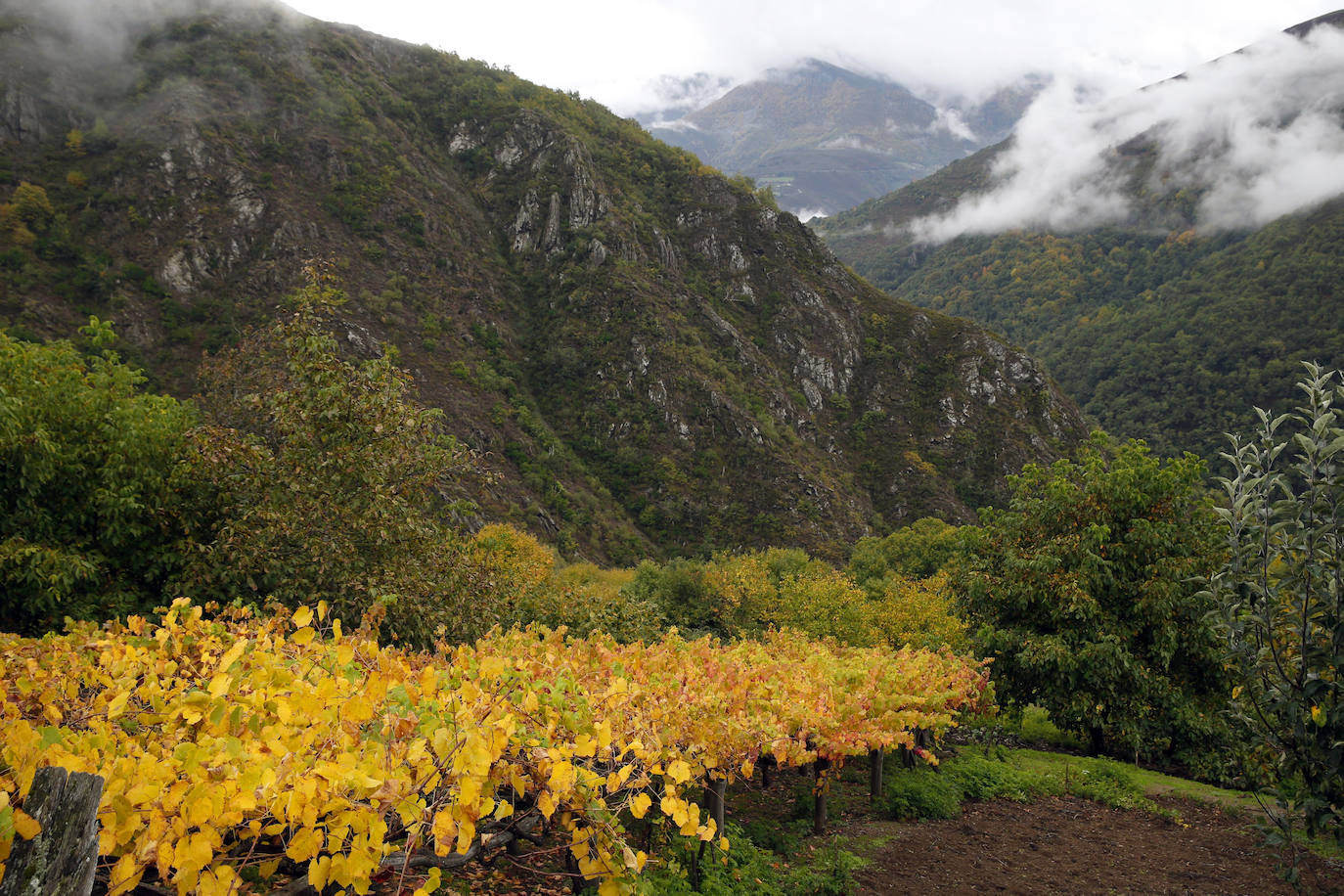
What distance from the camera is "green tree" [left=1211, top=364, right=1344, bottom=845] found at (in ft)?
18.7

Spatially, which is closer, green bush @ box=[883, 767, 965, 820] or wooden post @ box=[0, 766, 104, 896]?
wooden post @ box=[0, 766, 104, 896]

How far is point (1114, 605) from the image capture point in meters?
15.1

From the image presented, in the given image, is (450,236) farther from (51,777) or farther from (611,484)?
(51,777)

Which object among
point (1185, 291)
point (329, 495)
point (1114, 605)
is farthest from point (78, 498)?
point (1185, 291)

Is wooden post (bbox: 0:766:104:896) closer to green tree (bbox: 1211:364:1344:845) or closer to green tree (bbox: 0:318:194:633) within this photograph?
green tree (bbox: 1211:364:1344:845)

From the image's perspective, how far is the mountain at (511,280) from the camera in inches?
2456

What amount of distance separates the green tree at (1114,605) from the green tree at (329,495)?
11.4 metres

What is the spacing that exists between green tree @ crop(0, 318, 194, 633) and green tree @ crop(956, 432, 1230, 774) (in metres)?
15.9

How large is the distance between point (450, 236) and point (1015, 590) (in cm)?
8388

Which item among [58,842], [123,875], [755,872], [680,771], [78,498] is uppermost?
[58,842]

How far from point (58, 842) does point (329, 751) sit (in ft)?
3.56

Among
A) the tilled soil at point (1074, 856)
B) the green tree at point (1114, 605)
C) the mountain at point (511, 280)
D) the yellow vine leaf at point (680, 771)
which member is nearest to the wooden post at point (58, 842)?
the yellow vine leaf at point (680, 771)

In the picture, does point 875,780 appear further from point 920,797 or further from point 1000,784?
point 1000,784

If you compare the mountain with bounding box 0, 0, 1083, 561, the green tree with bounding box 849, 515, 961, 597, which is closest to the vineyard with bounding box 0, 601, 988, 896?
the green tree with bounding box 849, 515, 961, 597
